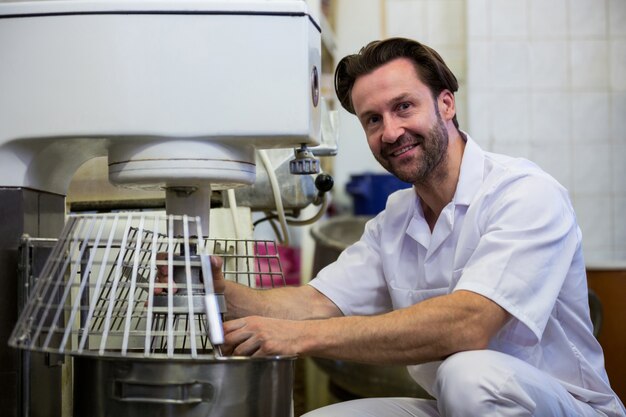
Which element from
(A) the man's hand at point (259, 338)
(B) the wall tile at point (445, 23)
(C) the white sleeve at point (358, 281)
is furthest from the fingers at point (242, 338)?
(B) the wall tile at point (445, 23)

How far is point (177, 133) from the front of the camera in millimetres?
1047

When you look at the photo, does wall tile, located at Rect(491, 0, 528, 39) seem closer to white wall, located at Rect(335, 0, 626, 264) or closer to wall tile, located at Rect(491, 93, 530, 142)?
white wall, located at Rect(335, 0, 626, 264)

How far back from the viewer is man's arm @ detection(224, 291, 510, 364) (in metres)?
1.20

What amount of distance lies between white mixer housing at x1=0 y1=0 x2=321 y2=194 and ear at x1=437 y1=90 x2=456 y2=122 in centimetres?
49

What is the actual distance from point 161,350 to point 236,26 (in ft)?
1.55

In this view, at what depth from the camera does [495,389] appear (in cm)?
117

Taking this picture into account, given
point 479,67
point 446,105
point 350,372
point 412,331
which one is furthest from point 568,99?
point 412,331

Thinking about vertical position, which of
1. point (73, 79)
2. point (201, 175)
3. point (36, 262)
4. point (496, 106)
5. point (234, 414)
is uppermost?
point (496, 106)

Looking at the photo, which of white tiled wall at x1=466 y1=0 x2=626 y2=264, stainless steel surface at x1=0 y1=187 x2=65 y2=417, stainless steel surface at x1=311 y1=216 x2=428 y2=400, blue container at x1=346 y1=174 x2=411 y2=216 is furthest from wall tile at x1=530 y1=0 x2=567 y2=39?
stainless steel surface at x1=0 y1=187 x2=65 y2=417

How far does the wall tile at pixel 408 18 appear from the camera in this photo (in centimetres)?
356

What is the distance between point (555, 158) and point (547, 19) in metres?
0.57

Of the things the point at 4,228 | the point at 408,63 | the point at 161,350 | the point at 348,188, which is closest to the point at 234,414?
the point at 161,350

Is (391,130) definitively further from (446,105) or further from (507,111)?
(507,111)

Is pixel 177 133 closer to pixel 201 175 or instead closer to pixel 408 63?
pixel 201 175
